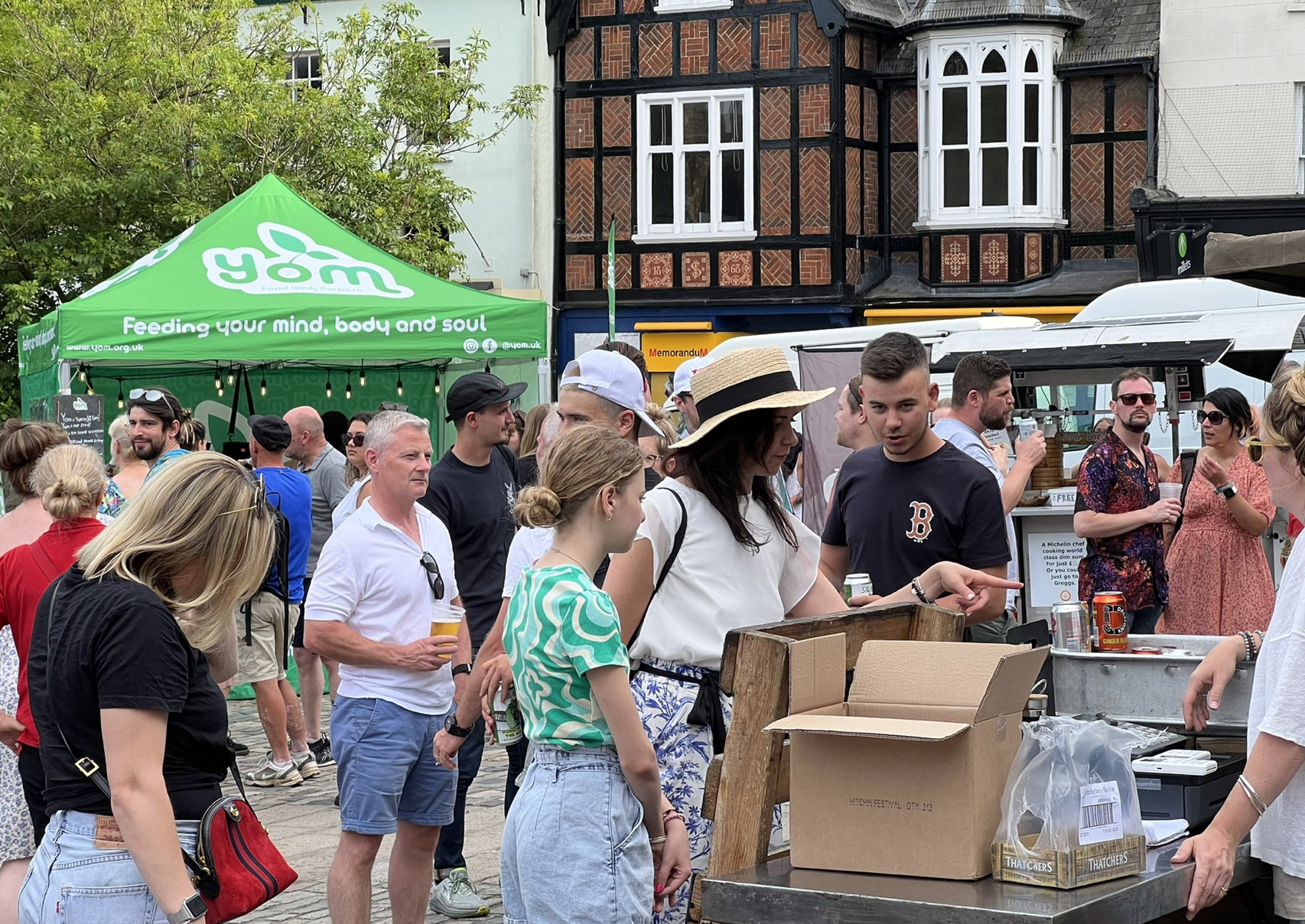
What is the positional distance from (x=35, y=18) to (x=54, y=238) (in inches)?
115

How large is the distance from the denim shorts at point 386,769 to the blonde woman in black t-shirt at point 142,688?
79.2 inches

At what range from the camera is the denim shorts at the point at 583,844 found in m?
3.48

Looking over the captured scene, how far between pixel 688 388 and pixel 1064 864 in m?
1.92

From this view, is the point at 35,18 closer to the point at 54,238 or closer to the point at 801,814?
the point at 54,238

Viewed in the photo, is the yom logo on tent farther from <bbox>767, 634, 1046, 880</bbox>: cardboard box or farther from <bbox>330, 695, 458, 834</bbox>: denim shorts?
<bbox>767, 634, 1046, 880</bbox>: cardboard box

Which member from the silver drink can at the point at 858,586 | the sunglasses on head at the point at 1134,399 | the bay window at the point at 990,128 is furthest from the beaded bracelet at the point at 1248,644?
the bay window at the point at 990,128

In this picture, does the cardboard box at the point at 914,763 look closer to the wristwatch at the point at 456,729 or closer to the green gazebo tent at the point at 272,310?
the wristwatch at the point at 456,729

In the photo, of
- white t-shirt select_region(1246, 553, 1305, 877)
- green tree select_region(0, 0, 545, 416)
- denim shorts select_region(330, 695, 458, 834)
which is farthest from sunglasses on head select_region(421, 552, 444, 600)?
green tree select_region(0, 0, 545, 416)

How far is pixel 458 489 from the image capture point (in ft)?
22.4

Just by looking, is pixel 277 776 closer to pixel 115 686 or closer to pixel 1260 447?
pixel 115 686

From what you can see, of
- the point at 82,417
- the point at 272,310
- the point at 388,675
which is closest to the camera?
the point at 388,675

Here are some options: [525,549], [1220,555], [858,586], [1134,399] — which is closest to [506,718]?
[858,586]

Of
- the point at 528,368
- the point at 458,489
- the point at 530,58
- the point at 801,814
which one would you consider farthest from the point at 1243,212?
the point at 801,814

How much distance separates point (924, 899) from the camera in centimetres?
299
